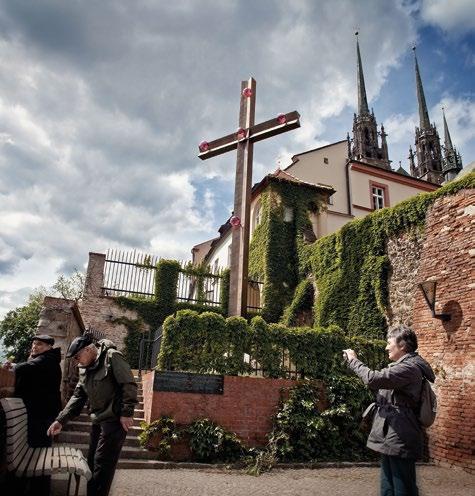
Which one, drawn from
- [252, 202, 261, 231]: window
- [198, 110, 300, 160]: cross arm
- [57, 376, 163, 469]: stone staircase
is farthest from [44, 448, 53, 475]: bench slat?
[252, 202, 261, 231]: window

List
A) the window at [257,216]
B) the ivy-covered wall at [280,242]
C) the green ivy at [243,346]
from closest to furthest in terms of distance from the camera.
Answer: the green ivy at [243,346] < the ivy-covered wall at [280,242] < the window at [257,216]

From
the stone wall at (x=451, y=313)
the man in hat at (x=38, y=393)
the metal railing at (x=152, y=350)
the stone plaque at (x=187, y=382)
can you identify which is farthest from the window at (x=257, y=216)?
the man in hat at (x=38, y=393)

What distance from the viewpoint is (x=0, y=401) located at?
11.0 ft

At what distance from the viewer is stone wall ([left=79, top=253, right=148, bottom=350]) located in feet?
50.7

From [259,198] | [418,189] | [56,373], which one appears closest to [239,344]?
[56,373]

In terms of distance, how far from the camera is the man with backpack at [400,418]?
307cm

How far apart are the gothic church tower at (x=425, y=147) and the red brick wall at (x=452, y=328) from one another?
45459 millimetres

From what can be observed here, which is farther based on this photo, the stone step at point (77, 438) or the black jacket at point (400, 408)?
the stone step at point (77, 438)

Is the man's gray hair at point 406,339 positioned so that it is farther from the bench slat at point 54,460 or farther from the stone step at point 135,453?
the stone step at point 135,453

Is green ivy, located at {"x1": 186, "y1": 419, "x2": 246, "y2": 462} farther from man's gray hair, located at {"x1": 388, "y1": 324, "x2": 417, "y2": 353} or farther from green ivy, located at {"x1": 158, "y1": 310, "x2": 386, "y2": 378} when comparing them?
man's gray hair, located at {"x1": 388, "y1": 324, "x2": 417, "y2": 353}

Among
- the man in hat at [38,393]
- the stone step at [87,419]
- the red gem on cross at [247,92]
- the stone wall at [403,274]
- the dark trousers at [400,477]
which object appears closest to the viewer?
the dark trousers at [400,477]

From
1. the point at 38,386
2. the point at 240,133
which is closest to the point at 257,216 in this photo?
the point at 240,133

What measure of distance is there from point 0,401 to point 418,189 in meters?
25.7

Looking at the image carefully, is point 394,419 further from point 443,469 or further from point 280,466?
point 443,469
